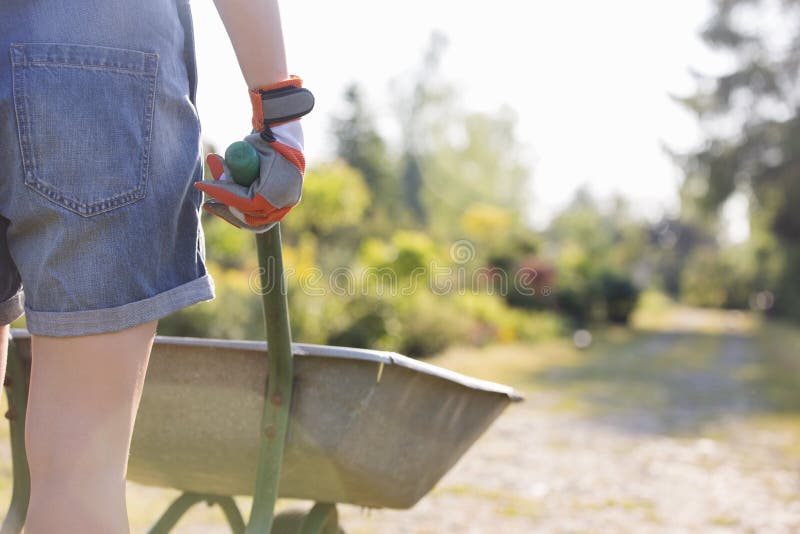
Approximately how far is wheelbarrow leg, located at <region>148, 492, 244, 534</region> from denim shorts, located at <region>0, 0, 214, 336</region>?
0.94 meters

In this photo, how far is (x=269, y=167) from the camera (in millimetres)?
923

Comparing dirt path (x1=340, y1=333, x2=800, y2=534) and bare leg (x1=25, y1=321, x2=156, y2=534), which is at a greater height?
bare leg (x1=25, y1=321, x2=156, y2=534)

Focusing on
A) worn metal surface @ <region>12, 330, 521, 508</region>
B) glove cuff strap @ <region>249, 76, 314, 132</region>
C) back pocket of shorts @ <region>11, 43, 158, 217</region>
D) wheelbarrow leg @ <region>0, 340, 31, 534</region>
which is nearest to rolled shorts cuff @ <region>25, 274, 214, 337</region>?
back pocket of shorts @ <region>11, 43, 158, 217</region>

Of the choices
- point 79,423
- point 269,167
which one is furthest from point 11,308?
point 269,167

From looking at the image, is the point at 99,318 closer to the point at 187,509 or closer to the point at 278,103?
the point at 278,103

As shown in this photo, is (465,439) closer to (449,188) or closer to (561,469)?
(561,469)

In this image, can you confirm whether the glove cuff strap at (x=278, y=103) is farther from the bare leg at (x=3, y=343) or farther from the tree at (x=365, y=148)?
the tree at (x=365, y=148)

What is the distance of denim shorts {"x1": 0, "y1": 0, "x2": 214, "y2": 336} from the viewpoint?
817mm

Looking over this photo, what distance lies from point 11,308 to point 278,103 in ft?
1.38

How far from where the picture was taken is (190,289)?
0.91 m

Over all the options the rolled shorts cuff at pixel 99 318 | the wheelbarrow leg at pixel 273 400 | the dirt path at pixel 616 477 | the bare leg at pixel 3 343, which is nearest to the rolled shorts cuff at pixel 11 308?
the bare leg at pixel 3 343

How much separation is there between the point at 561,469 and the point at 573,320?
12.0 metres

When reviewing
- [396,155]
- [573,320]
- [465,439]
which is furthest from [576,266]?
[396,155]

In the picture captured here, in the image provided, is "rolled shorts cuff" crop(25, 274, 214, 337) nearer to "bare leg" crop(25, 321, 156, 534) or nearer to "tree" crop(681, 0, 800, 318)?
"bare leg" crop(25, 321, 156, 534)
